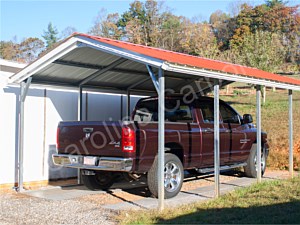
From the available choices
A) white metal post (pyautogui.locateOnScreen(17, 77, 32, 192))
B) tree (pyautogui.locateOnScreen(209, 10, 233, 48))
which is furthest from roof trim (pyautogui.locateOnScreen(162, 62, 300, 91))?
tree (pyautogui.locateOnScreen(209, 10, 233, 48))

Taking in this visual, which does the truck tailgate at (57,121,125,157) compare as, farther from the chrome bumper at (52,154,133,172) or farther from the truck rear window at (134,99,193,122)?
the truck rear window at (134,99,193,122)

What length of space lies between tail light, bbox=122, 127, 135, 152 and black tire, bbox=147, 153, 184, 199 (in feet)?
2.30

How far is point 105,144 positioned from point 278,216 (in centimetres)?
325

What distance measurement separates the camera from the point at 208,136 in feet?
31.3

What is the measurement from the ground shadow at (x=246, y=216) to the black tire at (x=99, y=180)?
3.00 m

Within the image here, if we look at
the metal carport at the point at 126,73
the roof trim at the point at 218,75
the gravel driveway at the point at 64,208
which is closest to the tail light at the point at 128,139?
the metal carport at the point at 126,73

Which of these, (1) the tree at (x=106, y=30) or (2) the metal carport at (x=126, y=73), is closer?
(2) the metal carport at (x=126, y=73)

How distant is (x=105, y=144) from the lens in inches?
314

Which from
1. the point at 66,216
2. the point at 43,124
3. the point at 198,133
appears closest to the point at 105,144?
the point at 66,216

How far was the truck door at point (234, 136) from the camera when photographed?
1029cm

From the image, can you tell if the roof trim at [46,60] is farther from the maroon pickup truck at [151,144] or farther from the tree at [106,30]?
the tree at [106,30]

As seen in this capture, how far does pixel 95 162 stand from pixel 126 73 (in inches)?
129

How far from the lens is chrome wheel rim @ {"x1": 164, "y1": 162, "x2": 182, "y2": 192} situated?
329 inches

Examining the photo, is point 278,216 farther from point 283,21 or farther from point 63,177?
point 283,21
